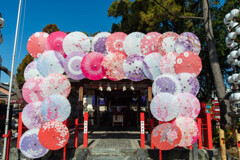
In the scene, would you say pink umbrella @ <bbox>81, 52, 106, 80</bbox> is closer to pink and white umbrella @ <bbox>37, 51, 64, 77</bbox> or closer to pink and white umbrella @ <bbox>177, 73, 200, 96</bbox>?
pink and white umbrella @ <bbox>37, 51, 64, 77</bbox>

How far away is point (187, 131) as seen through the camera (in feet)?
19.6

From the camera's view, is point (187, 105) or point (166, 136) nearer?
point (166, 136)

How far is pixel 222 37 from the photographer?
16219 mm

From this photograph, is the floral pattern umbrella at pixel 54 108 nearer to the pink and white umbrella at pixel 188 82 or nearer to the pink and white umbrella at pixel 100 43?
the pink and white umbrella at pixel 100 43

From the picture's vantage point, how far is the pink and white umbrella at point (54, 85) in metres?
6.47

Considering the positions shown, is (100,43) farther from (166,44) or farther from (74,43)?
(166,44)

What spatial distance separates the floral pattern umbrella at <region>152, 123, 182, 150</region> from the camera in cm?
582

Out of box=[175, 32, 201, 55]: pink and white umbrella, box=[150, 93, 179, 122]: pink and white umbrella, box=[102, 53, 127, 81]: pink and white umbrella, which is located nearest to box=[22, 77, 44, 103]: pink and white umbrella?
box=[102, 53, 127, 81]: pink and white umbrella

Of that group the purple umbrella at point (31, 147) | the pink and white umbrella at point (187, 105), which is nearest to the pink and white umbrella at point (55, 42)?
the purple umbrella at point (31, 147)

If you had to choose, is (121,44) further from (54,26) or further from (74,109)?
(54,26)

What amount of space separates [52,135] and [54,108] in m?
0.87

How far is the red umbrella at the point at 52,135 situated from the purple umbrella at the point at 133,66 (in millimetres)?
3064

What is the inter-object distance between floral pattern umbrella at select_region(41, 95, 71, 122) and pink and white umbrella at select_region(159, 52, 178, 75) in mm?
3611

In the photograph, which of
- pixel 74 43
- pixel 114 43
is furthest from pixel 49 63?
pixel 114 43
